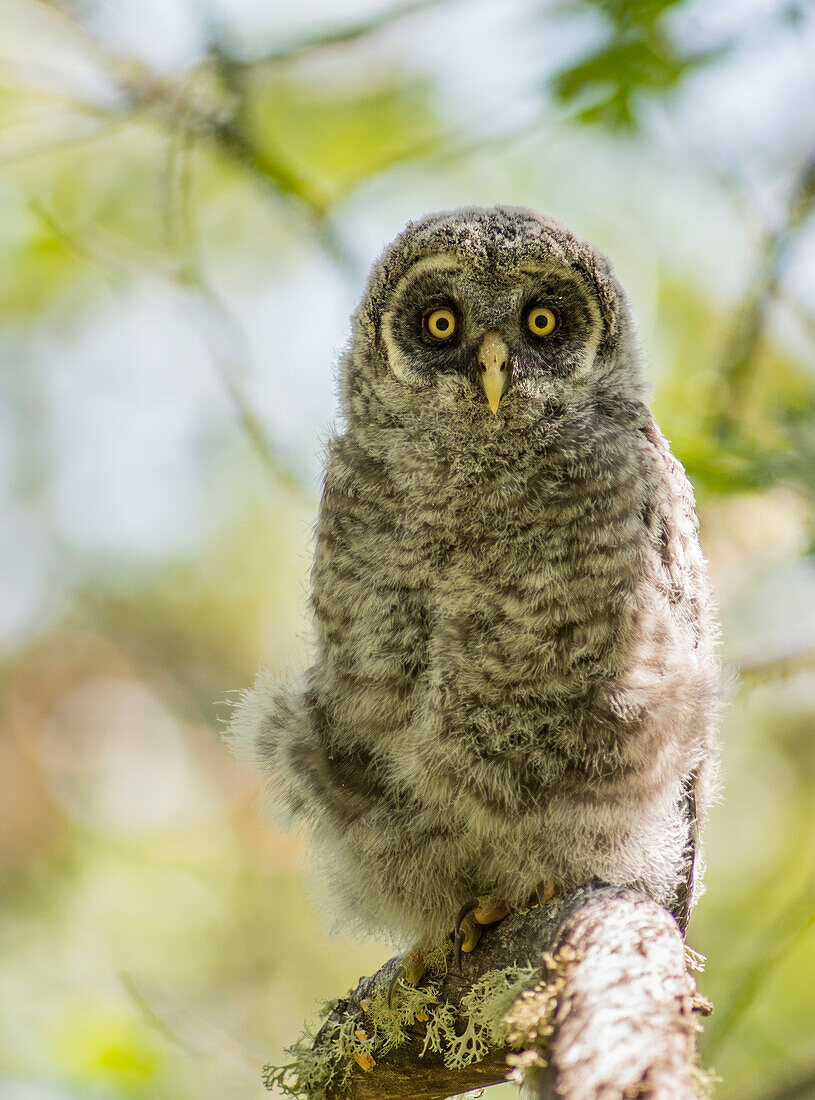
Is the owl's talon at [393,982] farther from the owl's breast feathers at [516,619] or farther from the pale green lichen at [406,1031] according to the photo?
the owl's breast feathers at [516,619]

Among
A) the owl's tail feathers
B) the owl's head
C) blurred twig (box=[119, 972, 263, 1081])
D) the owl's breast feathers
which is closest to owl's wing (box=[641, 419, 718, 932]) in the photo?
the owl's breast feathers

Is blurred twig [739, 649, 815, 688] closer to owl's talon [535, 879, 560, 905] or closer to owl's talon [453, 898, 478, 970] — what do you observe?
owl's talon [535, 879, 560, 905]

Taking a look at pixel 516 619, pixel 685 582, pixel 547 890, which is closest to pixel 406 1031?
pixel 547 890

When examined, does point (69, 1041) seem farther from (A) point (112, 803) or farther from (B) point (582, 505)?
(B) point (582, 505)

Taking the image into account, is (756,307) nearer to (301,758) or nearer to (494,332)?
(494,332)

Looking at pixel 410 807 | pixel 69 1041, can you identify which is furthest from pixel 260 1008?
pixel 410 807
